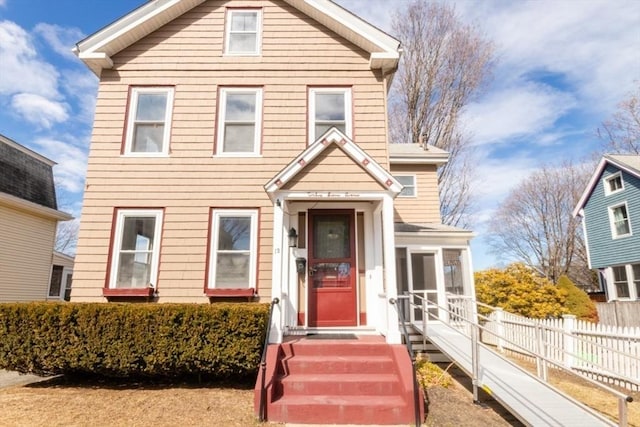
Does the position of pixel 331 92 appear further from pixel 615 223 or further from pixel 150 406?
pixel 615 223

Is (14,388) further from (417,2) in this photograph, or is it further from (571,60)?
(571,60)

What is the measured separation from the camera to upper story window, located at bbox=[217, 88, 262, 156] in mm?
8305

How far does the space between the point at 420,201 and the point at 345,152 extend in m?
6.36

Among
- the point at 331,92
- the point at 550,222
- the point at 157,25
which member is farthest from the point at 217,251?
the point at 550,222

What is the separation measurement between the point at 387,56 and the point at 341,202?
12.0 feet

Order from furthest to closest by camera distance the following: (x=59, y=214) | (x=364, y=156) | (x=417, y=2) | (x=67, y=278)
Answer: (x=417, y=2) < (x=67, y=278) < (x=59, y=214) < (x=364, y=156)

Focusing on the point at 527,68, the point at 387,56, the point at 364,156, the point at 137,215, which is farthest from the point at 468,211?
the point at 137,215

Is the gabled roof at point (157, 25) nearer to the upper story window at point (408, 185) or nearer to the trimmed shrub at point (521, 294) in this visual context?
the upper story window at point (408, 185)

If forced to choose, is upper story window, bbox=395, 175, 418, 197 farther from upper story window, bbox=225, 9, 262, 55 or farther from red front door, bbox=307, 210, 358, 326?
upper story window, bbox=225, 9, 262, 55

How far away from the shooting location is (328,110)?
852 centimetres

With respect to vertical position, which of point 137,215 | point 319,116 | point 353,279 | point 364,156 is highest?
point 319,116

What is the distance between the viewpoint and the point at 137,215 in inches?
312

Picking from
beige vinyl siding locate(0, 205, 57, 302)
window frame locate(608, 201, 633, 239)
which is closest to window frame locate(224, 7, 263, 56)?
beige vinyl siding locate(0, 205, 57, 302)

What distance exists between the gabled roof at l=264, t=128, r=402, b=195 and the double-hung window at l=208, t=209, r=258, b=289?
1.57 meters
